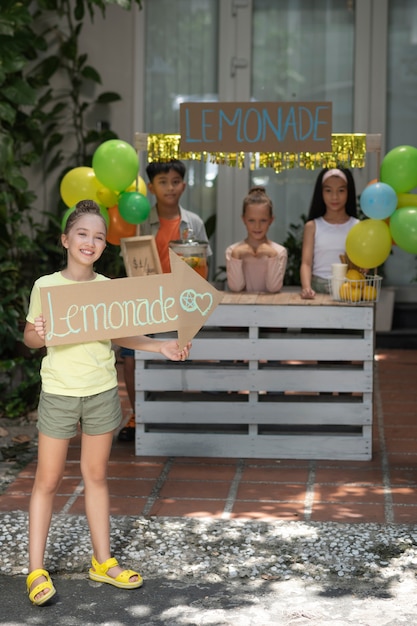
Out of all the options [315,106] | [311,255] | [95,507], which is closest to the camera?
[95,507]

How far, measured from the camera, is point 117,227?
228 inches

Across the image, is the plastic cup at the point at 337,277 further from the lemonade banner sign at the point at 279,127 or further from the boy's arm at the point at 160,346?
the boy's arm at the point at 160,346

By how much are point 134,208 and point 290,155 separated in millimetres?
863

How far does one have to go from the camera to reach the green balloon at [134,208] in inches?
219

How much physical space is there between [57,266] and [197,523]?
4579 millimetres

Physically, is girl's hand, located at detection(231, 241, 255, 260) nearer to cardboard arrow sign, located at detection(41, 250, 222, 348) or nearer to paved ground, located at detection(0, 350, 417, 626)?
paved ground, located at detection(0, 350, 417, 626)

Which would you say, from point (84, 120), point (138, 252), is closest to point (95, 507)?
point (138, 252)

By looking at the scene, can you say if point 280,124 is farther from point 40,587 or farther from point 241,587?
point 40,587

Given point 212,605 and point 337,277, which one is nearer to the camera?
point 212,605

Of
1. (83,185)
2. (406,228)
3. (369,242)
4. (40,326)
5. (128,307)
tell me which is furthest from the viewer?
(83,185)

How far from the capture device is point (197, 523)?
4641 millimetres

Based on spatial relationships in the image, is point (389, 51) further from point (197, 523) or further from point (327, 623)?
point (327, 623)

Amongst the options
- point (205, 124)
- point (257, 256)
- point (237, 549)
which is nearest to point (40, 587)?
point (237, 549)

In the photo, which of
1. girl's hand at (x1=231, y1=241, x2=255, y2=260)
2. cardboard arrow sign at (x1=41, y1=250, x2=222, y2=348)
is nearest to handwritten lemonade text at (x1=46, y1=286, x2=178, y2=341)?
cardboard arrow sign at (x1=41, y1=250, x2=222, y2=348)
